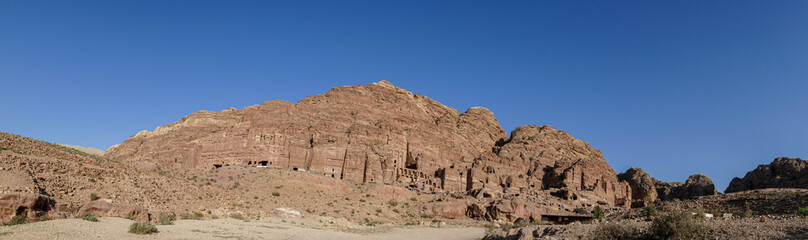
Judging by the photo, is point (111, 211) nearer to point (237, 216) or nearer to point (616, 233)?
point (237, 216)

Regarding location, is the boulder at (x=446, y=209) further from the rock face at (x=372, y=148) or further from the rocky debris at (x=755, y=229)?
the rocky debris at (x=755, y=229)

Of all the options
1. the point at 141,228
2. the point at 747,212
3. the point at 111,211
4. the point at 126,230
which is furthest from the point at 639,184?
the point at 126,230

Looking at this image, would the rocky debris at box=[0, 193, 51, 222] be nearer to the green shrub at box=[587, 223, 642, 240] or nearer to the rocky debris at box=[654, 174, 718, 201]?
the green shrub at box=[587, 223, 642, 240]

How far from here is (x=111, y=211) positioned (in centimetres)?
2109

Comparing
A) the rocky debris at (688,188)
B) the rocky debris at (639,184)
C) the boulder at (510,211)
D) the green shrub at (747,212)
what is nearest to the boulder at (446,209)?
the boulder at (510,211)

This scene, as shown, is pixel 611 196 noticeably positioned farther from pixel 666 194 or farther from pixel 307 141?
pixel 307 141

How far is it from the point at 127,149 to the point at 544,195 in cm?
6931

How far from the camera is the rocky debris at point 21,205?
52.2 ft

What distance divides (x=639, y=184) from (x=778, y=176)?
32820 millimetres

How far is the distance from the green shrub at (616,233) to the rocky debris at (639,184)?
72401mm

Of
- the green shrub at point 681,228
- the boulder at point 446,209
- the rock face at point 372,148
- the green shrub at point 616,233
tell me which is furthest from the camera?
the rock face at point 372,148

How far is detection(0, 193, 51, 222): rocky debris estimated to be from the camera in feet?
52.2

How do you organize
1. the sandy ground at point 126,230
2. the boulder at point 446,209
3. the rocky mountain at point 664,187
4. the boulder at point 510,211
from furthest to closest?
the rocky mountain at point 664,187 → the boulder at point 446,209 → the boulder at point 510,211 → the sandy ground at point 126,230

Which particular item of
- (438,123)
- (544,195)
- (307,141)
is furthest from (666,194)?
(307,141)
